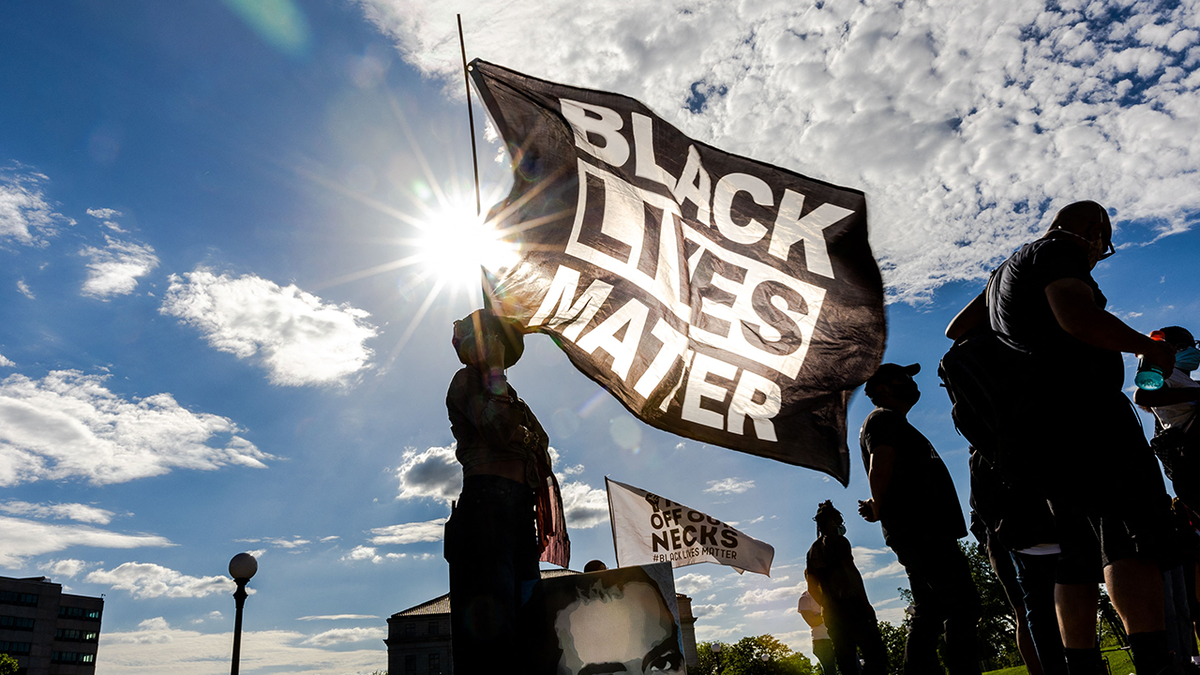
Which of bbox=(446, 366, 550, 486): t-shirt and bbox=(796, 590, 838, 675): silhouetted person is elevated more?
bbox=(446, 366, 550, 486): t-shirt

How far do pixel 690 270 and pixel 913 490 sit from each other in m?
2.08

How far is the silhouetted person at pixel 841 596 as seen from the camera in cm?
512

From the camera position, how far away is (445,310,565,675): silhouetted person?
2621 millimetres

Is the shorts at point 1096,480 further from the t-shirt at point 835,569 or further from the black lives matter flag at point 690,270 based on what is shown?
the t-shirt at point 835,569

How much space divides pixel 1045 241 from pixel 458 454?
8.70ft

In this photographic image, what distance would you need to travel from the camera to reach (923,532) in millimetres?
3561

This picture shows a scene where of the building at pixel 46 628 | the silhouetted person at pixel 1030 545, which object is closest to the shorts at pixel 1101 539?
the silhouetted person at pixel 1030 545

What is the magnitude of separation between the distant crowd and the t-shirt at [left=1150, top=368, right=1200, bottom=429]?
0.05 ft

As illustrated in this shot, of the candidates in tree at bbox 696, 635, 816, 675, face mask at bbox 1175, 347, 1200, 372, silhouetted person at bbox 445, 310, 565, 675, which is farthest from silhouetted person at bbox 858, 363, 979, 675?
tree at bbox 696, 635, 816, 675

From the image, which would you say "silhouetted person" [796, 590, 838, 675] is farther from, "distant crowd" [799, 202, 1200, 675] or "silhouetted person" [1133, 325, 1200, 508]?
"silhouetted person" [1133, 325, 1200, 508]

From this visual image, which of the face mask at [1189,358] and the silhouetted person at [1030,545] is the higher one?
the face mask at [1189,358]

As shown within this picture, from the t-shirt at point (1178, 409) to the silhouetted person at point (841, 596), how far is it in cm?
237

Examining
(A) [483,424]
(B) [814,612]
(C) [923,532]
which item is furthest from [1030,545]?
(B) [814,612]

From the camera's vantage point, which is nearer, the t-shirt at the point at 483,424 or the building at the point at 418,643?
the t-shirt at the point at 483,424
